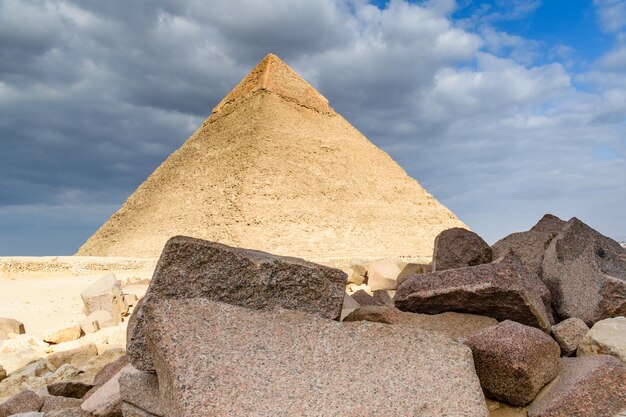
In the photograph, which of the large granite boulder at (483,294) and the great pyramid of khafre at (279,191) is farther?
the great pyramid of khafre at (279,191)

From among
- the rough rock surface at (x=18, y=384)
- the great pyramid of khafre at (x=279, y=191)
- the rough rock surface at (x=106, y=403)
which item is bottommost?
the rough rock surface at (x=18, y=384)

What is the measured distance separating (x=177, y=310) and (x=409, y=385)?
3.56ft

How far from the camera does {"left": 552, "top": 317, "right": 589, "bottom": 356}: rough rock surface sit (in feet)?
11.6

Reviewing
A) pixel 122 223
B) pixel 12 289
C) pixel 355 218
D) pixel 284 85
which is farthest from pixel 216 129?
pixel 12 289

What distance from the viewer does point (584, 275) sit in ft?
14.1

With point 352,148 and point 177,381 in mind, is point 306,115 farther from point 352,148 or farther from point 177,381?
point 177,381

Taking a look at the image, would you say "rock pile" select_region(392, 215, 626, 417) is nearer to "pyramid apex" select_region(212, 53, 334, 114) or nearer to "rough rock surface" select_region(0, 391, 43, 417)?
"rough rock surface" select_region(0, 391, 43, 417)

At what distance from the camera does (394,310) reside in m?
3.69

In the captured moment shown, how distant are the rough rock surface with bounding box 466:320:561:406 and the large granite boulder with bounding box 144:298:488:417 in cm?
26

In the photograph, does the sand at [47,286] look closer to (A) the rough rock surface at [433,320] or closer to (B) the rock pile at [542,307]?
(A) the rough rock surface at [433,320]

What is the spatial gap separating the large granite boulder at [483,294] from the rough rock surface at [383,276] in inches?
264

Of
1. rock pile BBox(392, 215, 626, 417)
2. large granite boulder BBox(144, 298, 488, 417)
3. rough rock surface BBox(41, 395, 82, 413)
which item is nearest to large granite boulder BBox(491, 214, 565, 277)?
rock pile BBox(392, 215, 626, 417)

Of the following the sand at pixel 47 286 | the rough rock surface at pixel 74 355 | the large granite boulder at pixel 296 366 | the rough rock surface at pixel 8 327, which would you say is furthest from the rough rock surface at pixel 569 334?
the rough rock surface at pixel 8 327

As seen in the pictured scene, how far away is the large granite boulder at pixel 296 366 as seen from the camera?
7.02ft
